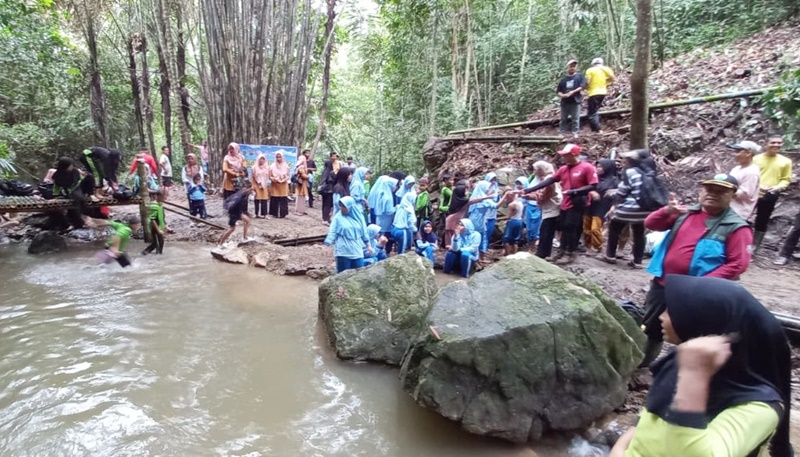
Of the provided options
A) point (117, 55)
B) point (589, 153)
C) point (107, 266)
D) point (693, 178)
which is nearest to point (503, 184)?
point (589, 153)

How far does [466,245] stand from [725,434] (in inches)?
220

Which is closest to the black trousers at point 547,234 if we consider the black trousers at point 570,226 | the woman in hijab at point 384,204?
the black trousers at point 570,226

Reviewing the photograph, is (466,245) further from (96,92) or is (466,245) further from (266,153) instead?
(96,92)

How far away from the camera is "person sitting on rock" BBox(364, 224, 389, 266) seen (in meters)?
6.56

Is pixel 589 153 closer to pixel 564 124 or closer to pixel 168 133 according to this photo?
pixel 564 124

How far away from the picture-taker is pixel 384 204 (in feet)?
25.2

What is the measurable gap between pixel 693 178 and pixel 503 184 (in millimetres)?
3136

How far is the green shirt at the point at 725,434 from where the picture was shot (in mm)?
1220

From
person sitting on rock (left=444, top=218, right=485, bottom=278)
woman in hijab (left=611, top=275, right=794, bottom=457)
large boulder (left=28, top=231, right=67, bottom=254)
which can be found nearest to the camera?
woman in hijab (left=611, top=275, right=794, bottom=457)

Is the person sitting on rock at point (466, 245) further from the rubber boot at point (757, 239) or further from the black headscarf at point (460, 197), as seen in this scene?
the rubber boot at point (757, 239)

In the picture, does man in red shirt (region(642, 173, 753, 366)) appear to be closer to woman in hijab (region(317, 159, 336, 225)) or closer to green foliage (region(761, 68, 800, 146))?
green foliage (region(761, 68, 800, 146))

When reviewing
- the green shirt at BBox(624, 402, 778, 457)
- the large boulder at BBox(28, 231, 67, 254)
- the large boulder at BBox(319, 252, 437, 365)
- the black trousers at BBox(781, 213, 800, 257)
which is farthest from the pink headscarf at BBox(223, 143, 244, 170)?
the green shirt at BBox(624, 402, 778, 457)

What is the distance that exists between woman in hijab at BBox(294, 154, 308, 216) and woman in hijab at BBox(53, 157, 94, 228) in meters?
4.39

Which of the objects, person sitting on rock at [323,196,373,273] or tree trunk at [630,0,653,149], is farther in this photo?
person sitting on rock at [323,196,373,273]
